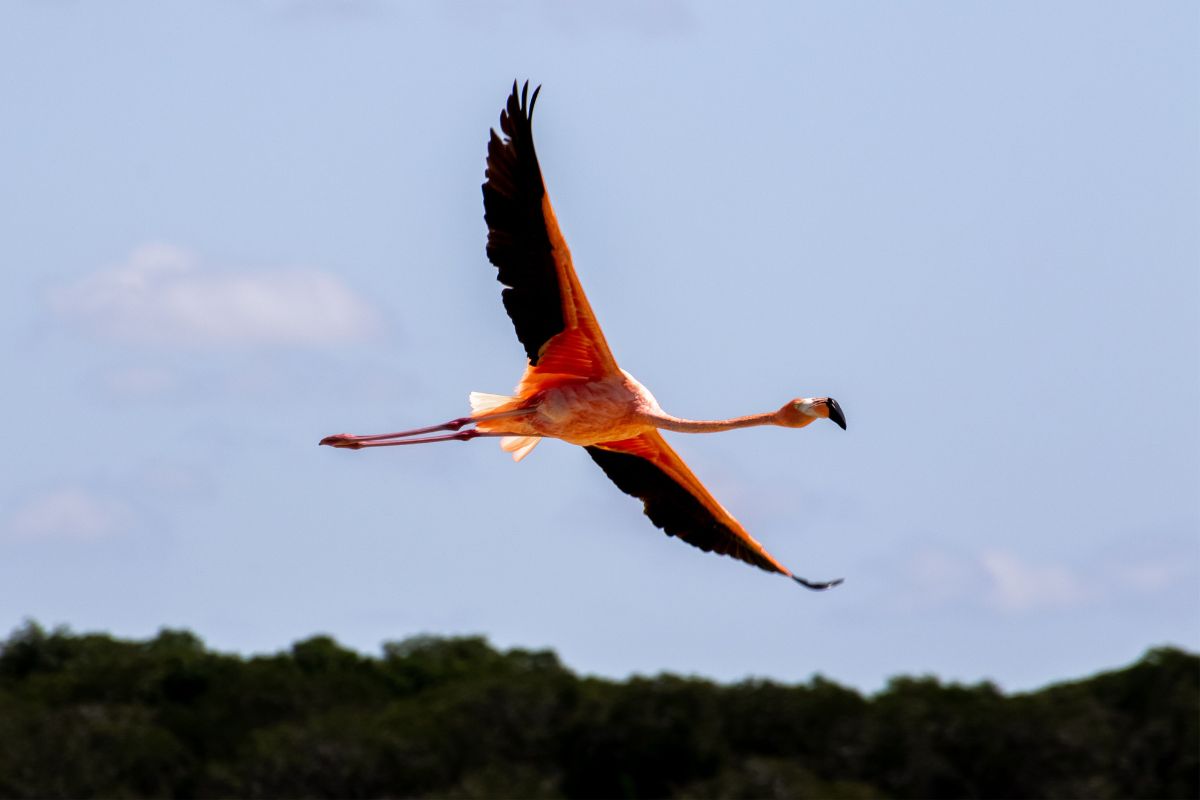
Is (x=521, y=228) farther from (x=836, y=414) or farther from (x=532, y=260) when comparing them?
(x=836, y=414)

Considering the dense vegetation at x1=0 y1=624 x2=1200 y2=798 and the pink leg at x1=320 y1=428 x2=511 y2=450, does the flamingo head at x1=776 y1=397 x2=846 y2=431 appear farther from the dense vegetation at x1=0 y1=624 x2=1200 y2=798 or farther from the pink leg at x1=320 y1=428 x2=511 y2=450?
the dense vegetation at x1=0 y1=624 x2=1200 y2=798

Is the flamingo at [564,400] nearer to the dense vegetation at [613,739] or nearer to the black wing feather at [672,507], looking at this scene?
the black wing feather at [672,507]

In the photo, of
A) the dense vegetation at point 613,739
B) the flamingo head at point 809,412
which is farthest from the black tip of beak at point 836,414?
the dense vegetation at point 613,739

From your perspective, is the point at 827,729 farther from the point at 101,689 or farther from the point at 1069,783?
the point at 101,689

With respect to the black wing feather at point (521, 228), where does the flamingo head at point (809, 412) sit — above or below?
below

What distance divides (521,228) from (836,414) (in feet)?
8.36

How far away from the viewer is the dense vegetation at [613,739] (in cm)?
3028

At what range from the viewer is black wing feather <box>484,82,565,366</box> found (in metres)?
15.1

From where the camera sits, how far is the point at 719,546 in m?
17.8

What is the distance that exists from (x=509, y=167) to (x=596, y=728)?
17.8 meters

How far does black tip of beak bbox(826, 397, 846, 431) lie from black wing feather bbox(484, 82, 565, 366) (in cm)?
219

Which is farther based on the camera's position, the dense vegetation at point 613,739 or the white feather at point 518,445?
the dense vegetation at point 613,739

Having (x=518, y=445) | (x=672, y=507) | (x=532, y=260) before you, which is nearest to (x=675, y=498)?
(x=672, y=507)

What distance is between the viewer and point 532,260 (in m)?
15.7
